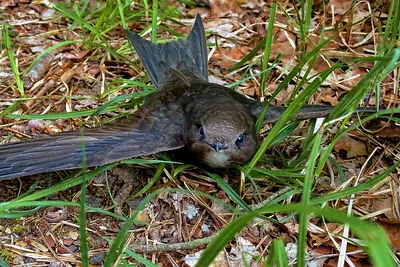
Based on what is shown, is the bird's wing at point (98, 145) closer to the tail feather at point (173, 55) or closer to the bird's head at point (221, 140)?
the bird's head at point (221, 140)

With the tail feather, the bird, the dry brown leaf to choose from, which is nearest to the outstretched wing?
the bird

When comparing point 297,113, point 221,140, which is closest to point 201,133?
point 221,140

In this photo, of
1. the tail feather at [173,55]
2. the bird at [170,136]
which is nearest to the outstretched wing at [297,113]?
the bird at [170,136]

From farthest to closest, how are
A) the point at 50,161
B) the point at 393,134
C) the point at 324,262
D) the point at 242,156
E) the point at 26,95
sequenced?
1. the point at 26,95
2. the point at 393,134
3. the point at 242,156
4. the point at 50,161
5. the point at 324,262

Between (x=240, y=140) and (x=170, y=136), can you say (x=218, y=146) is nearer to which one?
(x=240, y=140)

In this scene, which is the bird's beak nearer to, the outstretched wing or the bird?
the bird

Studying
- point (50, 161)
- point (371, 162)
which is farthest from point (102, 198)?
point (371, 162)

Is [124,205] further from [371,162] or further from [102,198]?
[371,162]
